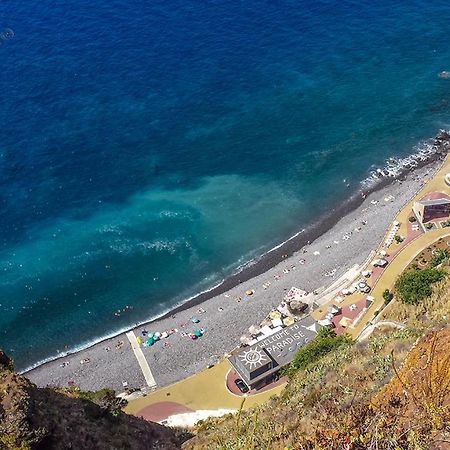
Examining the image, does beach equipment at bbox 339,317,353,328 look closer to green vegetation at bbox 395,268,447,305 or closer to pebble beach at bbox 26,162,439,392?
green vegetation at bbox 395,268,447,305

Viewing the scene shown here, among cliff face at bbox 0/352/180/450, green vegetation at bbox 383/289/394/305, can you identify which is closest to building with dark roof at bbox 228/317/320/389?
green vegetation at bbox 383/289/394/305

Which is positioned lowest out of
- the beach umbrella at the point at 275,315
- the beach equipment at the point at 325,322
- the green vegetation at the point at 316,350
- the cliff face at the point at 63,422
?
the beach umbrella at the point at 275,315

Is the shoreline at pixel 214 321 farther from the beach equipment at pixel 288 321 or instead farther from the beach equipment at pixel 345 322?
the beach equipment at pixel 345 322

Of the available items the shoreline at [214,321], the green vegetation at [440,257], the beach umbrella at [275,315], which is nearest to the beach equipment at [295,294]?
the shoreline at [214,321]

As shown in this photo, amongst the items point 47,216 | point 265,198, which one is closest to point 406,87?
point 265,198

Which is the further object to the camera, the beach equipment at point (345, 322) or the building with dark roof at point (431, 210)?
the building with dark roof at point (431, 210)

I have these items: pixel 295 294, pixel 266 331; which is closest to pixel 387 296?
pixel 266 331

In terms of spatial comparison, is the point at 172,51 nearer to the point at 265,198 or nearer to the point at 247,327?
the point at 265,198
